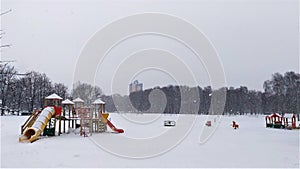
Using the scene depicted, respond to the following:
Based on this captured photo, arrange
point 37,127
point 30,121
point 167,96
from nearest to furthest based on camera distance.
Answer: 1. point 37,127
2. point 30,121
3. point 167,96

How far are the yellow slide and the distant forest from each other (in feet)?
63.1

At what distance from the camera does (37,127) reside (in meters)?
15.2

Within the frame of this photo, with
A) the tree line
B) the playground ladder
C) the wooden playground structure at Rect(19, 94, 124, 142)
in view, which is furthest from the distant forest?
the playground ladder

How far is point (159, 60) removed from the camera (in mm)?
16094

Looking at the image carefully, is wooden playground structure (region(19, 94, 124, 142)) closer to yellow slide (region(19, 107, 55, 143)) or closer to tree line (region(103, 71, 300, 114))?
yellow slide (region(19, 107, 55, 143))

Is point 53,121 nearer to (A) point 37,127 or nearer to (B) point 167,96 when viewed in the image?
(A) point 37,127

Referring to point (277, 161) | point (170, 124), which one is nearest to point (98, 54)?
point (277, 161)

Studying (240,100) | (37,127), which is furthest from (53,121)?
(240,100)

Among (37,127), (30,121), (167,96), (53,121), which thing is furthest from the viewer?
(167,96)

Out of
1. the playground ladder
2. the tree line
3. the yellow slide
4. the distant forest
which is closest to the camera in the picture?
the yellow slide

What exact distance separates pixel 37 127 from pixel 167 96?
62.0 metres

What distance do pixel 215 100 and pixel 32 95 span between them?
137ft

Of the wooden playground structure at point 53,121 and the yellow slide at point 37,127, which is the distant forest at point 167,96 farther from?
the yellow slide at point 37,127

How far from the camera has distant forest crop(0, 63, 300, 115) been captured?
161 ft
